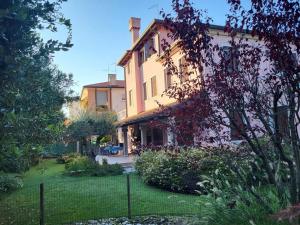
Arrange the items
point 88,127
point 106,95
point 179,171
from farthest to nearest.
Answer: point 106,95 < point 88,127 < point 179,171

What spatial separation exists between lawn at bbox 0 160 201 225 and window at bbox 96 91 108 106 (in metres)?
36.3

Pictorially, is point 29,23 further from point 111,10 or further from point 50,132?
point 111,10

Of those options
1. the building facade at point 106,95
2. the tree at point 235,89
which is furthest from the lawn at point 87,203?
the building facade at point 106,95

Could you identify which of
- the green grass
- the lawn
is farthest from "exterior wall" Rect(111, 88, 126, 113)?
the green grass

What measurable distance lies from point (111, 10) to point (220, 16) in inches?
306

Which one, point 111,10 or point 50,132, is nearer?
point 50,132

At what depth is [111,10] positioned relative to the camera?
41.8 ft

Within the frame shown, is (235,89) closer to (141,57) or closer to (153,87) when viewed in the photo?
(153,87)

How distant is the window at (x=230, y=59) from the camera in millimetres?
5375

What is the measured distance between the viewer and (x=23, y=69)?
4.24 m

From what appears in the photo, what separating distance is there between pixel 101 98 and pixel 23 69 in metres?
46.4

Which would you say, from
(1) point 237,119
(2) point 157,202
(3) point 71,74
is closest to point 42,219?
(2) point 157,202

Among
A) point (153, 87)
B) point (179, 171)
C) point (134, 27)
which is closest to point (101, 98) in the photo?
point (134, 27)

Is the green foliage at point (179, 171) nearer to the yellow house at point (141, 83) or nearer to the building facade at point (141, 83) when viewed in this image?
the building facade at point (141, 83)
